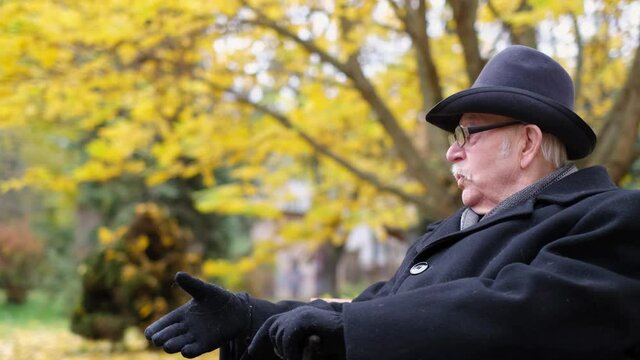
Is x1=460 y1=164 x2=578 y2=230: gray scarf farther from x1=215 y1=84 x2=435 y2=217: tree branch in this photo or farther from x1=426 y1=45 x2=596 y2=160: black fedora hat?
x1=215 y1=84 x2=435 y2=217: tree branch

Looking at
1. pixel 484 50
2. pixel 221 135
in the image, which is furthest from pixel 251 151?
pixel 484 50

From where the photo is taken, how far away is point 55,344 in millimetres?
12266

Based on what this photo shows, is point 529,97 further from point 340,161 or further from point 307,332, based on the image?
point 340,161

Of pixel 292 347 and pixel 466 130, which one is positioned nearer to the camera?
pixel 292 347

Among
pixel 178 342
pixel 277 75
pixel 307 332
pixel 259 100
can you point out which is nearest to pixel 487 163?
pixel 307 332

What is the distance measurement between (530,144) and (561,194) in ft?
0.56

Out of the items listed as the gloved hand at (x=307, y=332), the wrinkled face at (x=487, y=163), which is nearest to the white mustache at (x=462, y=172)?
the wrinkled face at (x=487, y=163)

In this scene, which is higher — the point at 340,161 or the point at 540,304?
the point at 340,161

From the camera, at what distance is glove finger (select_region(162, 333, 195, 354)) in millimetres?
1964

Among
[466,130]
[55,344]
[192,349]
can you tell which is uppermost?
[55,344]

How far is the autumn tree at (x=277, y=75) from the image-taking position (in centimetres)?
585

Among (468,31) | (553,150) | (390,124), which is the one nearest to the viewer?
(553,150)

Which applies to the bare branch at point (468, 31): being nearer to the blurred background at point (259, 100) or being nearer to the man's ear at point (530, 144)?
the blurred background at point (259, 100)

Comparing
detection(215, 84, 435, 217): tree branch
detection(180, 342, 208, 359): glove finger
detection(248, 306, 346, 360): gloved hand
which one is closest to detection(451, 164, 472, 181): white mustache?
detection(248, 306, 346, 360): gloved hand
